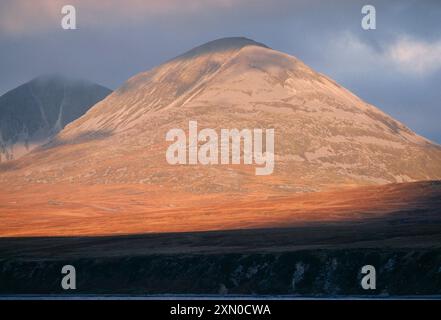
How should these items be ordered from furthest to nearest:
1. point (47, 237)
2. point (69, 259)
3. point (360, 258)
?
point (47, 237) → point (69, 259) → point (360, 258)

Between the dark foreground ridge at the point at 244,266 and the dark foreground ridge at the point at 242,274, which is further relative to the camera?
the dark foreground ridge at the point at 244,266

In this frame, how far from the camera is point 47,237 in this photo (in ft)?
455

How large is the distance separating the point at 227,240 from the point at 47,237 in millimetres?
34376

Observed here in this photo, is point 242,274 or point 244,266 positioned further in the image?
point 244,266

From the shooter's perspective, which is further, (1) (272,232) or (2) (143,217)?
(2) (143,217)

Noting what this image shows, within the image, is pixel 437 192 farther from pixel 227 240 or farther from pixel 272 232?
pixel 227 240

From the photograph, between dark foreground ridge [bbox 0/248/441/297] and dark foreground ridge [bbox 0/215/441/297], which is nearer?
dark foreground ridge [bbox 0/248/441/297]

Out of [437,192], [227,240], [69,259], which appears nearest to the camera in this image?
[69,259]

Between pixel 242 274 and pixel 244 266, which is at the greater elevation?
pixel 244 266

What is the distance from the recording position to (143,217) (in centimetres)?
17638

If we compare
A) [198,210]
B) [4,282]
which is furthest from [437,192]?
[4,282]
